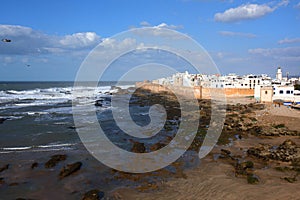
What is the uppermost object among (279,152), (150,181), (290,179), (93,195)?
(279,152)

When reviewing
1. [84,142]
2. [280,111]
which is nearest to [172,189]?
[84,142]

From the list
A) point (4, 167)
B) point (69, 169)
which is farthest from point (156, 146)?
point (4, 167)

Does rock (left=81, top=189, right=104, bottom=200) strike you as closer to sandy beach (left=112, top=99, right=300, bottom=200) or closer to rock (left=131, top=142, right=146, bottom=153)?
sandy beach (left=112, top=99, right=300, bottom=200)

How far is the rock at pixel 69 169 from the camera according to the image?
9263 millimetres

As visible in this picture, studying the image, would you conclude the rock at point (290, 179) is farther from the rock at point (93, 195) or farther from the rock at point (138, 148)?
the rock at point (138, 148)

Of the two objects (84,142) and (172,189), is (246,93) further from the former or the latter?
(172,189)

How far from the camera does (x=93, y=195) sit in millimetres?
7418

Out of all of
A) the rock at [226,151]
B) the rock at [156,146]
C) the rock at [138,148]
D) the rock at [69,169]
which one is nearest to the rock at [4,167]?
the rock at [69,169]

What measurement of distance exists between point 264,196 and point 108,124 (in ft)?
48.7

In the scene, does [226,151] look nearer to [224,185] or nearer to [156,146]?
[156,146]

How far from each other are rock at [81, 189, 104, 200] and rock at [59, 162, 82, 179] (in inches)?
77.1

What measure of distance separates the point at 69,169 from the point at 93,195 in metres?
2.63

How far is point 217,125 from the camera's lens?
19.5 meters

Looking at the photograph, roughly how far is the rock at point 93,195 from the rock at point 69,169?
6.43 feet
